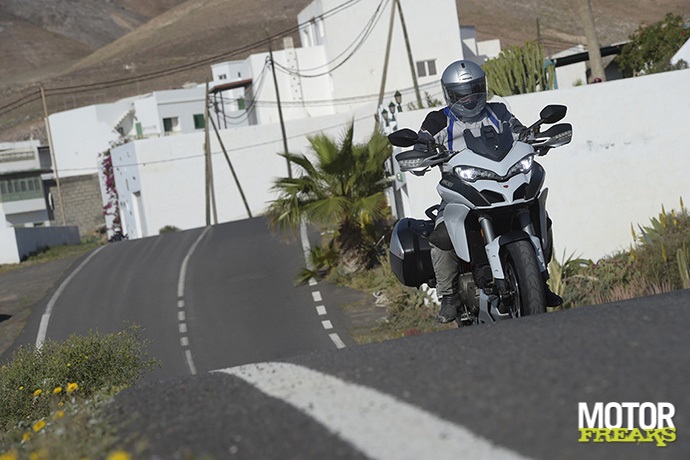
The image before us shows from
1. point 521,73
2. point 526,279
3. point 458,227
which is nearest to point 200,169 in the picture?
point 521,73

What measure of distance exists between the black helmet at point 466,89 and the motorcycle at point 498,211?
25cm

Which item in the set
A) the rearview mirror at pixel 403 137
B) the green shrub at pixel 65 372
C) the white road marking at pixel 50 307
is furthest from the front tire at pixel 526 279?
the white road marking at pixel 50 307

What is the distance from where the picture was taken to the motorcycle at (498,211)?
8.01 m

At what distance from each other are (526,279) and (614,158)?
13381 mm

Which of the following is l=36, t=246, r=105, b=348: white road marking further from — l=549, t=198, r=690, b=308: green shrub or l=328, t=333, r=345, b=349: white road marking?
l=549, t=198, r=690, b=308: green shrub

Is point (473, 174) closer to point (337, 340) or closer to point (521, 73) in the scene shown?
point (337, 340)

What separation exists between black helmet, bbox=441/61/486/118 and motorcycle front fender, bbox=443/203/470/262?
0.77m

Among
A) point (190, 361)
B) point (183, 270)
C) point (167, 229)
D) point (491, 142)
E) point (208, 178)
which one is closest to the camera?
point (491, 142)

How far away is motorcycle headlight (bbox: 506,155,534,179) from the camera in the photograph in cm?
816

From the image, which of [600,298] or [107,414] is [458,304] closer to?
[107,414]

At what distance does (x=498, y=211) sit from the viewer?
817 centimetres

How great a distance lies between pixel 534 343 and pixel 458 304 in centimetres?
328

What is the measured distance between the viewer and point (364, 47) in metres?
72.9

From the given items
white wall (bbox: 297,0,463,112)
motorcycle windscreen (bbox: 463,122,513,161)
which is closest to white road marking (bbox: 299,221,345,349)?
motorcycle windscreen (bbox: 463,122,513,161)
